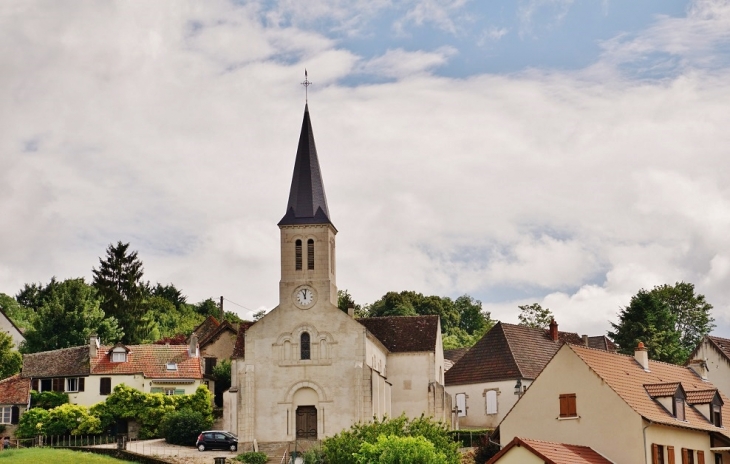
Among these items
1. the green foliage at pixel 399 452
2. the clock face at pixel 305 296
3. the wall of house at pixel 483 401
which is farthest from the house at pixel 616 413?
the clock face at pixel 305 296

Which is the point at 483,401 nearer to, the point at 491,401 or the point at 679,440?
the point at 491,401

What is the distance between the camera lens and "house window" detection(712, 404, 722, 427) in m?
57.2

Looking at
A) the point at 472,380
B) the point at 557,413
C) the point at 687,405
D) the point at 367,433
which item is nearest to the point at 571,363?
the point at 557,413

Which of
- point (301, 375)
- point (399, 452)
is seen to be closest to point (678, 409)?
point (399, 452)

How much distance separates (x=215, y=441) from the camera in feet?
256

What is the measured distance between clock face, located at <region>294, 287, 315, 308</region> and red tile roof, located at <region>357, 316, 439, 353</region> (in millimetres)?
6660

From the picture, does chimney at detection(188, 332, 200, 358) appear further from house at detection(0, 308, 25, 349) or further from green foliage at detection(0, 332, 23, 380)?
house at detection(0, 308, 25, 349)

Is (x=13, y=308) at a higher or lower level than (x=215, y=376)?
higher

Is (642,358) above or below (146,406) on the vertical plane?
above

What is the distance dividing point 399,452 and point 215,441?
2474cm

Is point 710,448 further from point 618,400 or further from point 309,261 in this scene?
point 309,261

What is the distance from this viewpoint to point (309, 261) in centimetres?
8238

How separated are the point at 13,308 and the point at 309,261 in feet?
230

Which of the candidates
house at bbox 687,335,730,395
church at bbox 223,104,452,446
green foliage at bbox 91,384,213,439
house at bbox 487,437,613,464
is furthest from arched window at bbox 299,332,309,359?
house at bbox 487,437,613,464
